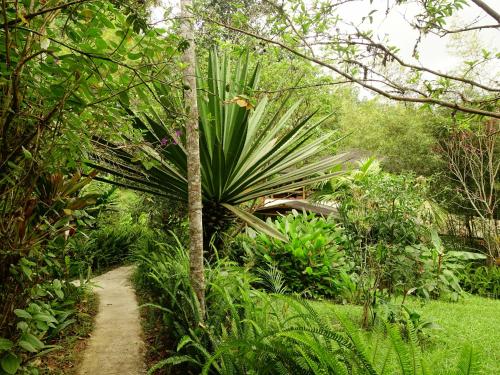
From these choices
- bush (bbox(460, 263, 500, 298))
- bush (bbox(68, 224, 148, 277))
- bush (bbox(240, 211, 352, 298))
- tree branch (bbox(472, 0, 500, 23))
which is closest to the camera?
tree branch (bbox(472, 0, 500, 23))

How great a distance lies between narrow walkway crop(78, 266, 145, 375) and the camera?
2742 millimetres

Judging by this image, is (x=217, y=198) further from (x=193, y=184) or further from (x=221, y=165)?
(x=193, y=184)

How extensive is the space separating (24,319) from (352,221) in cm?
309

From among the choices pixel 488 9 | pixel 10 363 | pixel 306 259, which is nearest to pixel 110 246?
pixel 306 259

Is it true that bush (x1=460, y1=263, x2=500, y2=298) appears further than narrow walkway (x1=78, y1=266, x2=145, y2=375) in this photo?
Yes

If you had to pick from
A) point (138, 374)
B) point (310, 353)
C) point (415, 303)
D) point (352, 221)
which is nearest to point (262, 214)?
point (415, 303)

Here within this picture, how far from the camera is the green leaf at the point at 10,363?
5.59 ft

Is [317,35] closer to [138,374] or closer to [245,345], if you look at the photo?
[245,345]

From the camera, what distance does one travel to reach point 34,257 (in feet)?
6.87

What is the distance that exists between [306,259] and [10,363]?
13.1 feet

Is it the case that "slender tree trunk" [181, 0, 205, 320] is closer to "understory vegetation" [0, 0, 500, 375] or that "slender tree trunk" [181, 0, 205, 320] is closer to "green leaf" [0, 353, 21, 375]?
"understory vegetation" [0, 0, 500, 375]

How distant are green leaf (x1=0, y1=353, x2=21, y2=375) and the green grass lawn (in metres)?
1.67

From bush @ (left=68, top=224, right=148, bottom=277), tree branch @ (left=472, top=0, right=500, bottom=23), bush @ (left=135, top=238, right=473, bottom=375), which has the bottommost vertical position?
bush @ (left=135, top=238, right=473, bottom=375)

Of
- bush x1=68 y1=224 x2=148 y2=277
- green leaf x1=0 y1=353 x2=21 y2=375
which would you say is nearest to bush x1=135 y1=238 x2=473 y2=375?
green leaf x1=0 y1=353 x2=21 y2=375
